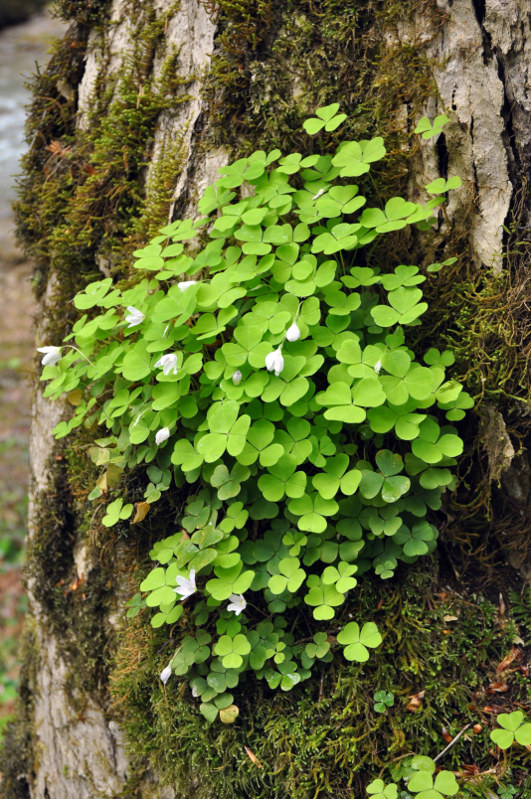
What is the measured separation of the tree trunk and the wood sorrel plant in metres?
0.15

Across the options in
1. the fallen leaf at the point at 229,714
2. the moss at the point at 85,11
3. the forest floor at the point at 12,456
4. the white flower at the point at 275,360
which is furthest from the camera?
the forest floor at the point at 12,456

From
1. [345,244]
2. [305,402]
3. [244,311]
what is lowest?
[305,402]

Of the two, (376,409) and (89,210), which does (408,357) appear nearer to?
(376,409)

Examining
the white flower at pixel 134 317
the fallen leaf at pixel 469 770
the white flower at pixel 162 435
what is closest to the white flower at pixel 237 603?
the white flower at pixel 162 435

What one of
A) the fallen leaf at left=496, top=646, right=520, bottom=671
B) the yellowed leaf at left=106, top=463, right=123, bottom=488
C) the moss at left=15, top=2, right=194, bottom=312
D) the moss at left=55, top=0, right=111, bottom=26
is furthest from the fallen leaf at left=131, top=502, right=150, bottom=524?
the moss at left=55, top=0, right=111, bottom=26

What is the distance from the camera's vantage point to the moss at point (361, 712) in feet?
6.07

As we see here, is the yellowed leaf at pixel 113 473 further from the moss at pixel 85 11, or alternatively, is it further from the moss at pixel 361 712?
the moss at pixel 85 11

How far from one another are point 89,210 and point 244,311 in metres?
1.02

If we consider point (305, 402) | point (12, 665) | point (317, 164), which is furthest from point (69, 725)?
point (12, 665)

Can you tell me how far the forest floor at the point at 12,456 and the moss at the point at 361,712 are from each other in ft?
9.14

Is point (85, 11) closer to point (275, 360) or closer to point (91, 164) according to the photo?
point (91, 164)

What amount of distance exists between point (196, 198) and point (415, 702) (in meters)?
2.00

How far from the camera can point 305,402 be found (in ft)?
6.25

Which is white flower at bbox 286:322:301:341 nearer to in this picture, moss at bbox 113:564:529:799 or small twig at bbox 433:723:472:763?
moss at bbox 113:564:529:799
